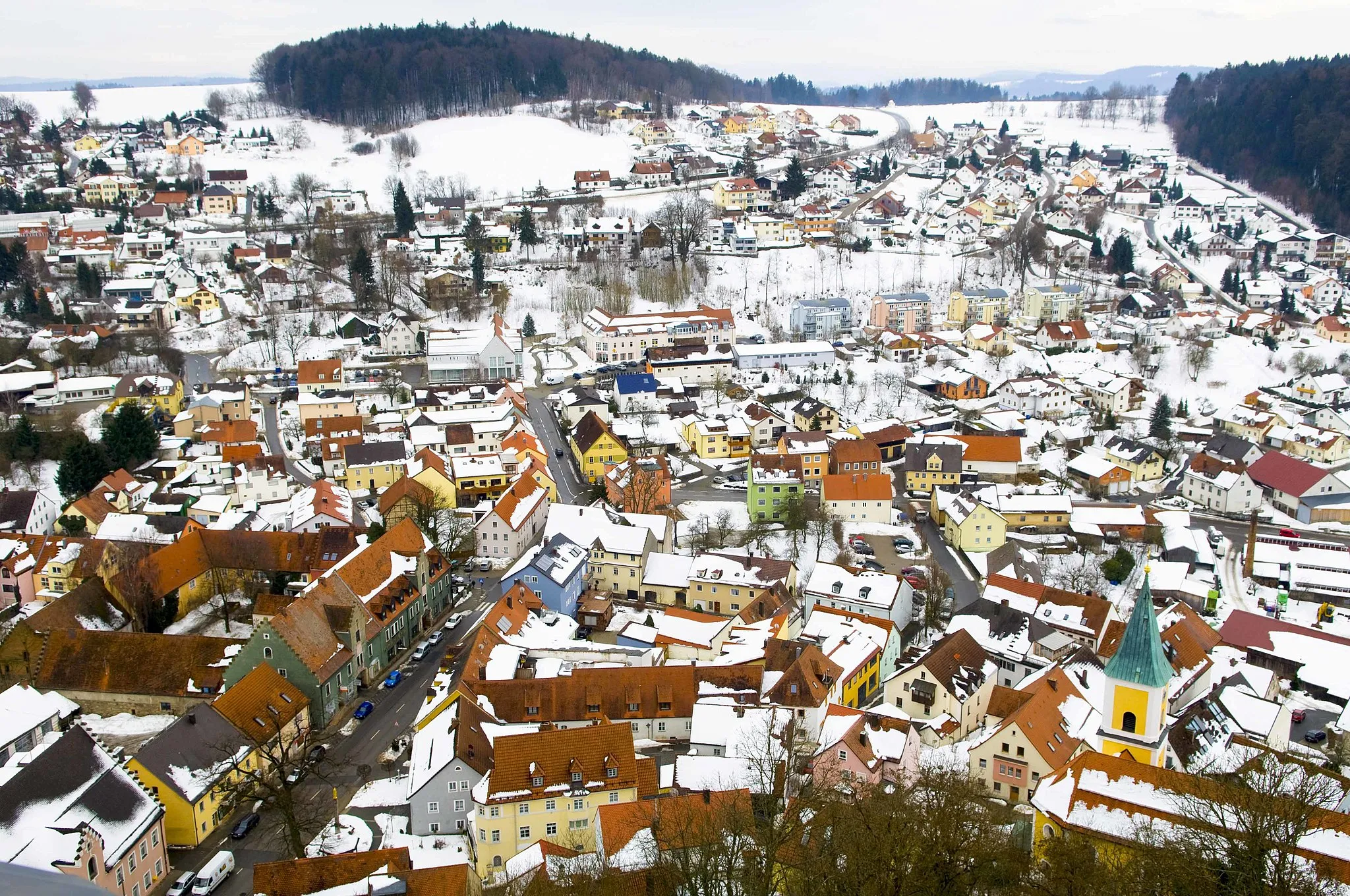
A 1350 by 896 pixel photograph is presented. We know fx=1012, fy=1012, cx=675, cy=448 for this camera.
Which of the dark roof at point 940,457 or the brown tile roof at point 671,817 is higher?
the brown tile roof at point 671,817

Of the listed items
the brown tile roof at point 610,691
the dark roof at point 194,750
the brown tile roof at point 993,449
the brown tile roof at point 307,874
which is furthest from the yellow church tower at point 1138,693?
the brown tile roof at point 993,449

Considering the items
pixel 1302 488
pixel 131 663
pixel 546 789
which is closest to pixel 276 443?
pixel 131 663

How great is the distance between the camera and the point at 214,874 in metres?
20.2

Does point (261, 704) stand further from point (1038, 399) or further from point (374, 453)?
point (1038, 399)

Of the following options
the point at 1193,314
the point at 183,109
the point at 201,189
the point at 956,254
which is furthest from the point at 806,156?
the point at 183,109

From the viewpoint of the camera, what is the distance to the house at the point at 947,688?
2656cm

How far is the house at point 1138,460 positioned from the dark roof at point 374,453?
33162 millimetres

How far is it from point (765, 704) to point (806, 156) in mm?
96201

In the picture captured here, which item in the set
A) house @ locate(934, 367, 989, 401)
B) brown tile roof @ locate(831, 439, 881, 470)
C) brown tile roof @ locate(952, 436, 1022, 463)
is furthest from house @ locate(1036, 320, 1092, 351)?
brown tile roof @ locate(831, 439, 881, 470)

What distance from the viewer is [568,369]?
6062cm

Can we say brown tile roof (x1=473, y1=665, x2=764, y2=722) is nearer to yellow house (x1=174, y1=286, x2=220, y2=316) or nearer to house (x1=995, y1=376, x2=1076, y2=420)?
house (x1=995, y1=376, x2=1076, y2=420)

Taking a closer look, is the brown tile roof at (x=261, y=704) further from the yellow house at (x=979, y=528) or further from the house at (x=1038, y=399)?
the house at (x=1038, y=399)

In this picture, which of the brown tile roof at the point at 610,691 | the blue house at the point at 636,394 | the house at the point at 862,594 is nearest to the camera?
the brown tile roof at the point at 610,691

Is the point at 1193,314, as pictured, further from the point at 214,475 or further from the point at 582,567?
the point at 214,475
